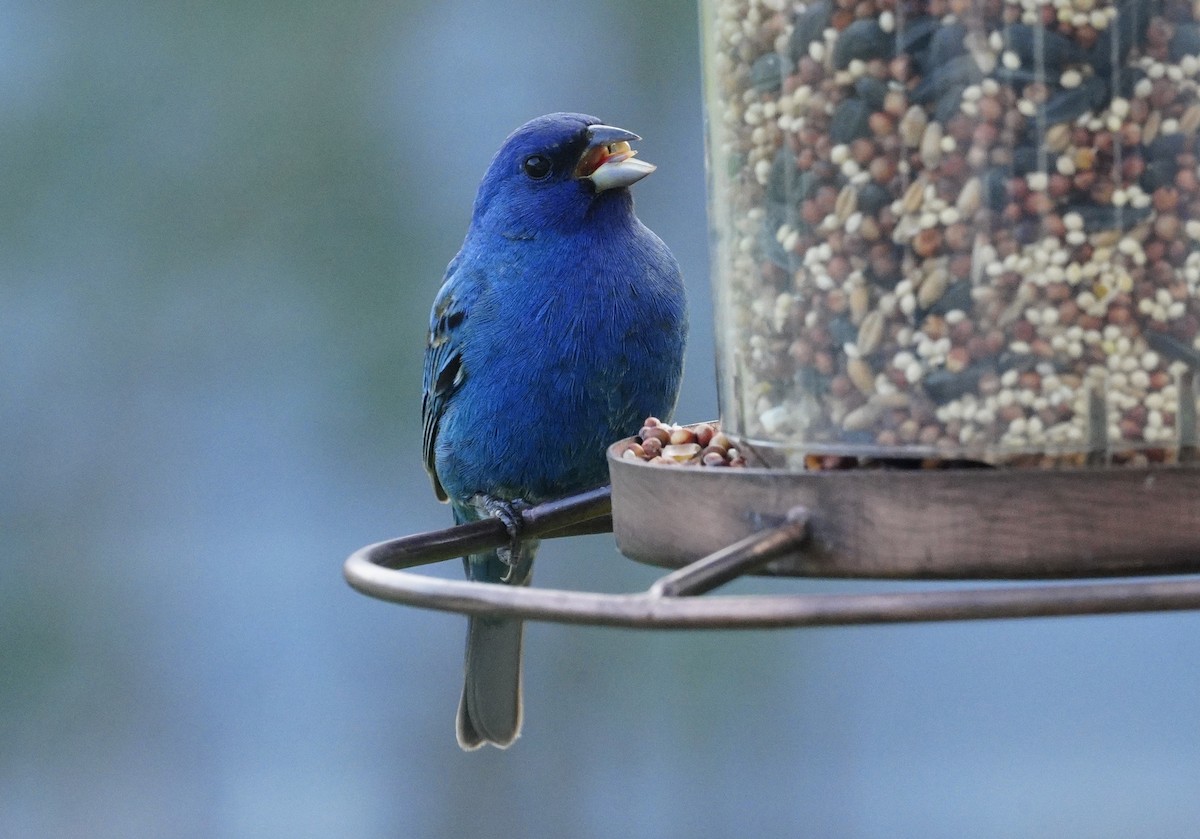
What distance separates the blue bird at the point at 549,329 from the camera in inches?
127

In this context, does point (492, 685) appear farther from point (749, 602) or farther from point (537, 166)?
point (749, 602)

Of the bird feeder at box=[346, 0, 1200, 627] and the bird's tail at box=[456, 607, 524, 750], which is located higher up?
the bird feeder at box=[346, 0, 1200, 627]

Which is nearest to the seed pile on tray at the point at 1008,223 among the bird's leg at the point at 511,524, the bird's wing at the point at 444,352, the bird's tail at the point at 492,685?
the bird's leg at the point at 511,524

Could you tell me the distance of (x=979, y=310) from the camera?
6.18 feet

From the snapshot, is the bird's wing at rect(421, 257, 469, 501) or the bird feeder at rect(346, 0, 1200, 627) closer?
the bird feeder at rect(346, 0, 1200, 627)

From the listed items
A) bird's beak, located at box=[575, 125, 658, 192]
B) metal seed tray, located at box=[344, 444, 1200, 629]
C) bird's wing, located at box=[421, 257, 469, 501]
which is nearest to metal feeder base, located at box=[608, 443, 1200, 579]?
metal seed tray, located at box=[344, 444, 1200, 629]

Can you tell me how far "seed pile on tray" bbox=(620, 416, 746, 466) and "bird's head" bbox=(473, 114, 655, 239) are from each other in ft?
2.96

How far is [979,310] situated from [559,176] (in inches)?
65.5

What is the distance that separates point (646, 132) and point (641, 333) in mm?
2963

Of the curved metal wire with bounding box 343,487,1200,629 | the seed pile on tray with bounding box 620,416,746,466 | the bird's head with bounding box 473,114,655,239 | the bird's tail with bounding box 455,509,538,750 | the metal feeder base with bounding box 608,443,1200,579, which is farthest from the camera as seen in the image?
the bird's tail with bounding box 455,509,538,750

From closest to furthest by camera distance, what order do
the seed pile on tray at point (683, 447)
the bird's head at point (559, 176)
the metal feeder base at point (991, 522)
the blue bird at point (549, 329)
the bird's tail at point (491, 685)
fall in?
the metal feeder base at point (991, 522) → the seed pile on tray at point (683, 447) → the blue bird at point (549, 329) → the bird's head at point (559, 176) → the bird's tail at point (491, 685)

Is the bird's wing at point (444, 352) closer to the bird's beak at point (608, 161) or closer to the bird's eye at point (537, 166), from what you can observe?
the bird's eye at point (537, 166)

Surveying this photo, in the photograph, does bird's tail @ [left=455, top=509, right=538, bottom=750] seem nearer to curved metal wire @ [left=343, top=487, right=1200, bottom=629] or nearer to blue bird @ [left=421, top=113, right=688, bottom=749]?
blue bird @ [left=421, top=113, right=688, bottom=749]

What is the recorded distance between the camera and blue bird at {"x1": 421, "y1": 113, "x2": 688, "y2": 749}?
324 cm
